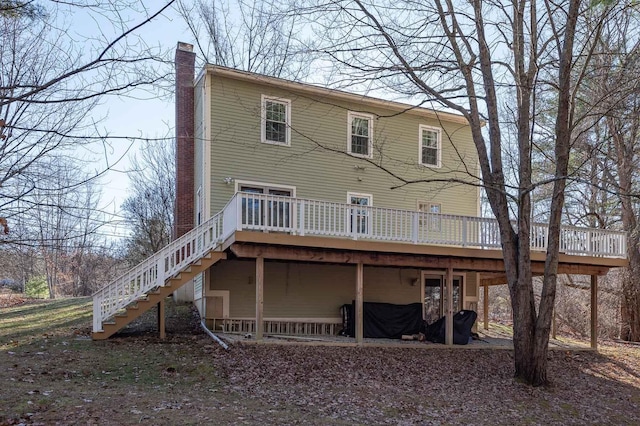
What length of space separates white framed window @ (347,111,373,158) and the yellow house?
0.12 feet

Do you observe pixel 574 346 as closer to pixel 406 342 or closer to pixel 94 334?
pixel 406 342

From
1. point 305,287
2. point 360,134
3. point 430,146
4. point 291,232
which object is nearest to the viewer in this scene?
point 291,232

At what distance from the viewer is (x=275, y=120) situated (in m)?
15.2

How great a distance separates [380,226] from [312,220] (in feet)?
6.03

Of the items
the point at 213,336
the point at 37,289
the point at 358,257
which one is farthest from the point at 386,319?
the point at 37,289

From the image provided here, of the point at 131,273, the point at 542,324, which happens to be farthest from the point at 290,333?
the point at 542,324

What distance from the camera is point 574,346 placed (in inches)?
631

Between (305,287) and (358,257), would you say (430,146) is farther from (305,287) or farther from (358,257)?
(305,287)

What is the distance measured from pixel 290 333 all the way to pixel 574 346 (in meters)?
8.56

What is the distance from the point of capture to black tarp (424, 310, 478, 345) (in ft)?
48.1

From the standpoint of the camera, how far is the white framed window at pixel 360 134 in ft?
53.8

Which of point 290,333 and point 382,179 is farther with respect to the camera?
point 382,179

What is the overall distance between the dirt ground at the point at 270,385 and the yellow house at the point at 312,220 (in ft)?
4.36

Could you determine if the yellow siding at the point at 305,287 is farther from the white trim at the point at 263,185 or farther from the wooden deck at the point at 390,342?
the white trim at the point at 263,185
